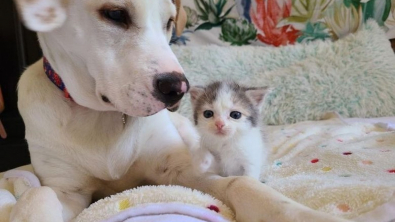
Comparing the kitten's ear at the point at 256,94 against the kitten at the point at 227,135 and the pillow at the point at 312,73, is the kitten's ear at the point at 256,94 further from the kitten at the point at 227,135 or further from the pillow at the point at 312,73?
the pillow at the point at 312,73

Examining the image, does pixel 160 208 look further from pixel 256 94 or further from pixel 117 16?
pixel 256 94

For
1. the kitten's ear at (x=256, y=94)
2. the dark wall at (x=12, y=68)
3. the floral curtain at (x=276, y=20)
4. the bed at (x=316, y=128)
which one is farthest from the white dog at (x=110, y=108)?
the floral curtain at (x=276, y=20)

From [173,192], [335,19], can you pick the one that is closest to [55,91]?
[173,192]

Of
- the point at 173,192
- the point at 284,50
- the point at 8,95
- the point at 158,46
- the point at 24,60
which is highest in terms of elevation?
the point at 158,46

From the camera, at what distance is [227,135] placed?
1.22 m

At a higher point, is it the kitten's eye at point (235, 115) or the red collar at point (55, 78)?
the red collar at point (55, 78)

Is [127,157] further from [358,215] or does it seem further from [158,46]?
[358,215]

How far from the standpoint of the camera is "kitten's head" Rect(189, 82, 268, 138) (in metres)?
1.23

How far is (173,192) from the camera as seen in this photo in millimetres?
953

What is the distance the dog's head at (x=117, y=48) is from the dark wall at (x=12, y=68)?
142 cm

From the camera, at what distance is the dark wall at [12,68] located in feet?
7.77

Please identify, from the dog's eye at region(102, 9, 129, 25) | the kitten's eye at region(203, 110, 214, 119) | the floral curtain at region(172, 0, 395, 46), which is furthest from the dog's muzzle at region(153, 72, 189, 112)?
the floral curtain at region(172, 0, 395, 46)

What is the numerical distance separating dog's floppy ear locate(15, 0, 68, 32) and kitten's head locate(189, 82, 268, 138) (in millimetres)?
461

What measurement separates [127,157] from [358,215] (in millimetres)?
616
